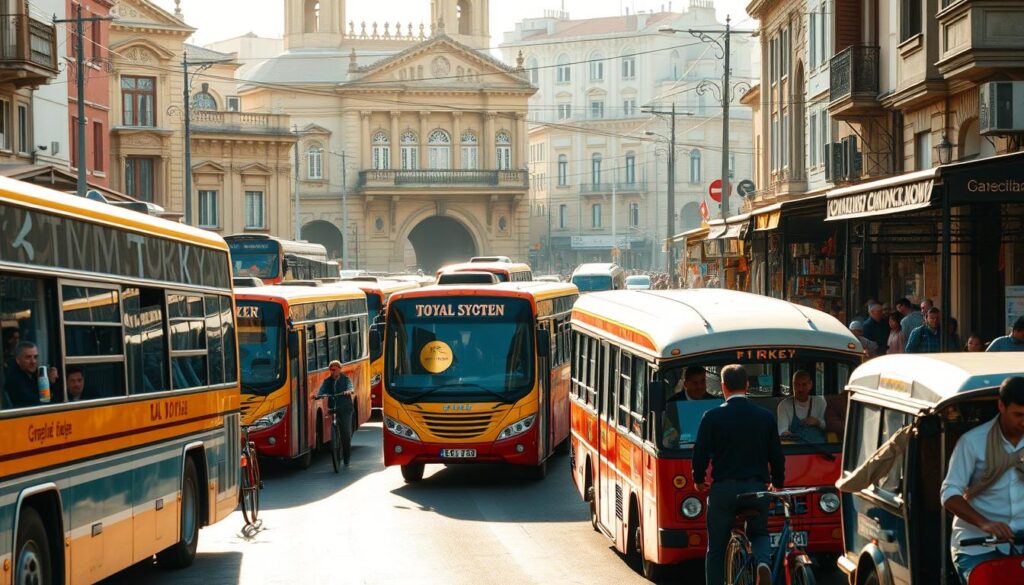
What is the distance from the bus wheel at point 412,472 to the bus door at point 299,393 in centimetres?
216

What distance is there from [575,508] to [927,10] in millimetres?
14225

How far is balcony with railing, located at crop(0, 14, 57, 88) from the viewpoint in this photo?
40.5 metres

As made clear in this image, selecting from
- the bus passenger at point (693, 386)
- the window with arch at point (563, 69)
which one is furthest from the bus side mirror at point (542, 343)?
the window with arch at point (563, 69)

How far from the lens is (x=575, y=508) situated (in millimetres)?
19547

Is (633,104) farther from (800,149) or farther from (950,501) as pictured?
(950,501)

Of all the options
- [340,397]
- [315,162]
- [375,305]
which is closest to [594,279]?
[375,305]

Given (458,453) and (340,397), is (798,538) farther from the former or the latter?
(340,397)

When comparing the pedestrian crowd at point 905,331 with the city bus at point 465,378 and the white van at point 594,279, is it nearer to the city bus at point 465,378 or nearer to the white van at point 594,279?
the city bus at point 465,378

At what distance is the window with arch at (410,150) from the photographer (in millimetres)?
106750

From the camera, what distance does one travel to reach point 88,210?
11.8 meters

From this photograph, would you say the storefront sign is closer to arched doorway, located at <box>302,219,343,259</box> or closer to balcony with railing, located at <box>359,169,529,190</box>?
balcony with railing, located at <box>359,169,529,190</box>

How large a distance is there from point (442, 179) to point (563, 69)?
5136 cm

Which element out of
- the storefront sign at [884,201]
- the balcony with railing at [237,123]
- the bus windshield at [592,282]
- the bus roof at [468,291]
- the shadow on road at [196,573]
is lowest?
the shadow on road at [196,573]

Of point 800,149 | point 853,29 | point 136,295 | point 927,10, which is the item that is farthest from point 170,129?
point 136,295
